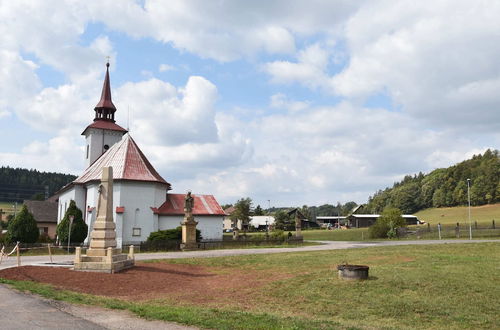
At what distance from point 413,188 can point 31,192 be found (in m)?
148

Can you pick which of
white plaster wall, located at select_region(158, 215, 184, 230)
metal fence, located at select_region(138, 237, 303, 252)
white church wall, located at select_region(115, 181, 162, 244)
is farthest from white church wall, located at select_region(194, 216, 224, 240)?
metal fence, located at select_region(138, 237, 303, 252)

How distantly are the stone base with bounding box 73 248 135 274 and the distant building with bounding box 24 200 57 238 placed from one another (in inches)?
1871

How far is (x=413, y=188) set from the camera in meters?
132

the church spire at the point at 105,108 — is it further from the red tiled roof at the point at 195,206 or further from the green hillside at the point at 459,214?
the green hillside at the point at 459,214

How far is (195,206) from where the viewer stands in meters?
47.1

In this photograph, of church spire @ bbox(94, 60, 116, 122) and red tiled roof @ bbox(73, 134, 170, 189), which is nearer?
red tiled roof @ bbox(73, 134, 170, 189)

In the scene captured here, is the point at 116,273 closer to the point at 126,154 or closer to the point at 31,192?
the point at 126,154

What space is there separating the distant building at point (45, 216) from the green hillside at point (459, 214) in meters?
73.1

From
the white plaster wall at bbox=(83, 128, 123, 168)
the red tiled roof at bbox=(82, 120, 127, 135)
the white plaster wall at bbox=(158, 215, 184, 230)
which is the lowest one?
the white plaster wall at bbox=(158, 215, 184, 230)

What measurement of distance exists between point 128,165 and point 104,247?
26.3m

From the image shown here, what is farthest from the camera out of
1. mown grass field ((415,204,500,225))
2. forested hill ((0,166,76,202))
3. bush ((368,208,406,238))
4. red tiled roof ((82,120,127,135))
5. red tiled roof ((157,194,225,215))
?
forested hill ((0,166,76,202))

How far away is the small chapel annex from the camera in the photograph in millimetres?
41281

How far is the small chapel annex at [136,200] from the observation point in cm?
4128

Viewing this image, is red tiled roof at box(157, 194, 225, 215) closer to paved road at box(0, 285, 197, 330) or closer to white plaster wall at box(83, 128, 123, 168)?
white plaster wall at box(83, 128, 123, 168)
